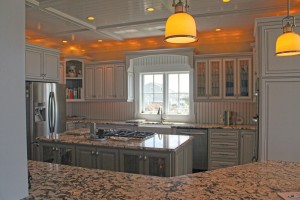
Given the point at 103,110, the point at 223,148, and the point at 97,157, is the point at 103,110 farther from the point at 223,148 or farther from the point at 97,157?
the point at 97,157

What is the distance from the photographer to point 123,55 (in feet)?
21.0

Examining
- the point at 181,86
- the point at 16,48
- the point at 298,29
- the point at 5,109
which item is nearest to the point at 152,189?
the point at 5,109

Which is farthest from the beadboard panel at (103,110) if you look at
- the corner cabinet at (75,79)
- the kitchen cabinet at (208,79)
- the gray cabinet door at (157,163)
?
the gray cabinet door at (157,163)

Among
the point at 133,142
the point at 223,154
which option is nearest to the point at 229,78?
the point at 223,154

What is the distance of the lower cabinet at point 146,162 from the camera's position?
2794 mm

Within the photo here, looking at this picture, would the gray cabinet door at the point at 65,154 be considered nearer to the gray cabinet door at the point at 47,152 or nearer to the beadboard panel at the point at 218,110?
the gray cabinet door at the point at 47,152

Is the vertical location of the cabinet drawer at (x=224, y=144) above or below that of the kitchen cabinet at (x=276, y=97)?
below

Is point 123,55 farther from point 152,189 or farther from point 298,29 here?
point 152,189

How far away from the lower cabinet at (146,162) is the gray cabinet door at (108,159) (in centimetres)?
8

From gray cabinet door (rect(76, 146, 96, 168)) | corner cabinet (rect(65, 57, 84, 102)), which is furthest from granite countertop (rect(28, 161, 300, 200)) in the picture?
corner cabinet (rect(65, 57, 84, 102))

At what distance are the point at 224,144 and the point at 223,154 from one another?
0.20 metres

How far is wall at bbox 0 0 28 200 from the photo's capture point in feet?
3.44

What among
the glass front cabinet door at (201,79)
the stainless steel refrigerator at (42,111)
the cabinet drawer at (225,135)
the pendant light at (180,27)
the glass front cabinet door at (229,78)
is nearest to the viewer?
the pendant light at (180,27)

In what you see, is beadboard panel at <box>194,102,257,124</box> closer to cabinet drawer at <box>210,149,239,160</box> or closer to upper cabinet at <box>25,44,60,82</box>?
cabinet drawer at <box>210,149,239,160</box>
